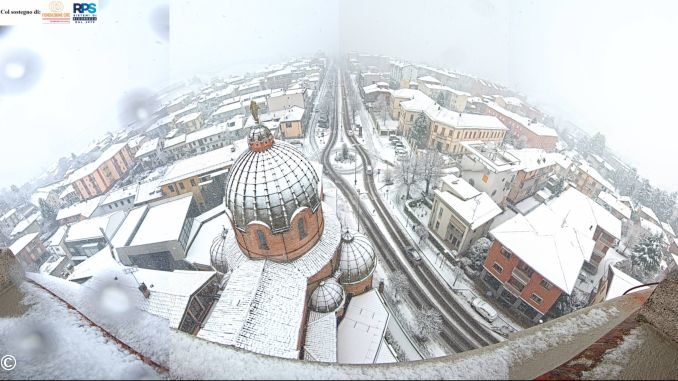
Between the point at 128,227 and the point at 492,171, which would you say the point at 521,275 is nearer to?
the point at 492,171

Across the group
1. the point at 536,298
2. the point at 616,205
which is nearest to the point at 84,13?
the point at 536,298

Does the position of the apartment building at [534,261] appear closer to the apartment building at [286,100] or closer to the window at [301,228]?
the window at [301,228]

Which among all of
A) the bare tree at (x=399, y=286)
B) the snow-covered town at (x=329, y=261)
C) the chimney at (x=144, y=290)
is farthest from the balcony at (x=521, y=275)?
the chimney at (x=144, y=290)

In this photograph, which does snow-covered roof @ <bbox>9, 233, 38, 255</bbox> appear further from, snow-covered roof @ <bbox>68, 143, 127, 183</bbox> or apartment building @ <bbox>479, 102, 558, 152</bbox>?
apartment building @ <bbox>479, 102, 558, 152</bbox>

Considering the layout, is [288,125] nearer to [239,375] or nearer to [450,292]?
[450,292]

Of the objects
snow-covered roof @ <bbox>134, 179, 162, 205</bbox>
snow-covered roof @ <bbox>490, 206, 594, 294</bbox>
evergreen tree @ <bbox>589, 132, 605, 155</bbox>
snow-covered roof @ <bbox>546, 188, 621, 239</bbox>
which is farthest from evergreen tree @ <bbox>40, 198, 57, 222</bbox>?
evergreen tree @ <bbox>589, 132, 605, 155</bbox>
